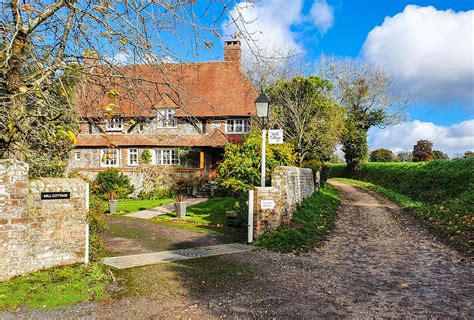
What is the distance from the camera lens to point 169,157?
88.1 ft

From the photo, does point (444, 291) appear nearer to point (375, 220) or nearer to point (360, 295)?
point (360, 295)

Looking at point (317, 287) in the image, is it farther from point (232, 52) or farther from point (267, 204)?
point (232, 52)

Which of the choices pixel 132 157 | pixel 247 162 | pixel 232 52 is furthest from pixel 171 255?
pixel 232 52

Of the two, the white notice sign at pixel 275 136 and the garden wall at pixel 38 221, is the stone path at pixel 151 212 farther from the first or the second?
the garden wall at pixel 38 221

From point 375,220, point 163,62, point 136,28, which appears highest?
point 136,28

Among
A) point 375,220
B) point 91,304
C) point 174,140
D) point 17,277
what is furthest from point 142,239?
point 174,140

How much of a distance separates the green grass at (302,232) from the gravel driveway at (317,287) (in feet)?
1.56

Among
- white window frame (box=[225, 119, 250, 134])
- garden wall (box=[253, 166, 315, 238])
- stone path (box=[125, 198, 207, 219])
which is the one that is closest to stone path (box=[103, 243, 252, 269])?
garden wall (box=[253, 166, 315, 238])

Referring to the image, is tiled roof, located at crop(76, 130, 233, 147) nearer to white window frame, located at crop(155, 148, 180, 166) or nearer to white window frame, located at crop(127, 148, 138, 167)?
white window frame, located at crop(155, 148, 180, 166)

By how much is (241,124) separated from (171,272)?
798 inches

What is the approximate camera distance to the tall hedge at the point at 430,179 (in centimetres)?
1781

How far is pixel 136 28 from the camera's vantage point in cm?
476

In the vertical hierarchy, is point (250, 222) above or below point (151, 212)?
above

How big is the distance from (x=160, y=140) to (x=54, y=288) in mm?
21476
